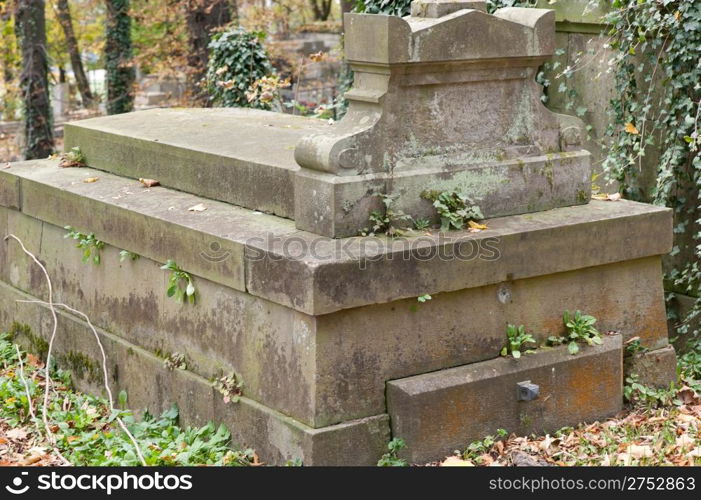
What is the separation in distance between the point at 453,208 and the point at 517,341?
2.58 feet

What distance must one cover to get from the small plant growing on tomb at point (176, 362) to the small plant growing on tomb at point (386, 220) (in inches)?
55.6

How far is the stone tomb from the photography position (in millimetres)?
5094

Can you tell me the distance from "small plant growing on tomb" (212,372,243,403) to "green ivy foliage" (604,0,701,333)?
2.95 meters

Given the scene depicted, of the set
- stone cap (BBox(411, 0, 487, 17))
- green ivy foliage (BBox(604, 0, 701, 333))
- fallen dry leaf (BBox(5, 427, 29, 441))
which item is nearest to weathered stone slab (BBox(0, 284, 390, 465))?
fallen dry leaf (BBox(5, 427, 29, 441))

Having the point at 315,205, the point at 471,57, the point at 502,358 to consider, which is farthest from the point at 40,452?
the point at 471,57

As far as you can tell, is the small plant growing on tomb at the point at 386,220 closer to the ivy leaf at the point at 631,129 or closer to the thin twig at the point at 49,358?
the thin twig at the point at 49,358

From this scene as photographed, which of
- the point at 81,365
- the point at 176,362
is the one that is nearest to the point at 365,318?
the point at 176,362

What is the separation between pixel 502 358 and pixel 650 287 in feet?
3.79

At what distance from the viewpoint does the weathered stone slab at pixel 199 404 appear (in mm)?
5043

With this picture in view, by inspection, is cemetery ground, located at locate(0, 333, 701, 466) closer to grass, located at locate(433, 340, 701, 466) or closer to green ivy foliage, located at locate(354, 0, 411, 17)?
grass, located at locate(433, 340, 701, 466)

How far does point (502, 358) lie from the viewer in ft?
18.1

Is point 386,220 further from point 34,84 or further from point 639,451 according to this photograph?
point 34,84

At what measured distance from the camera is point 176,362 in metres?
5.99
